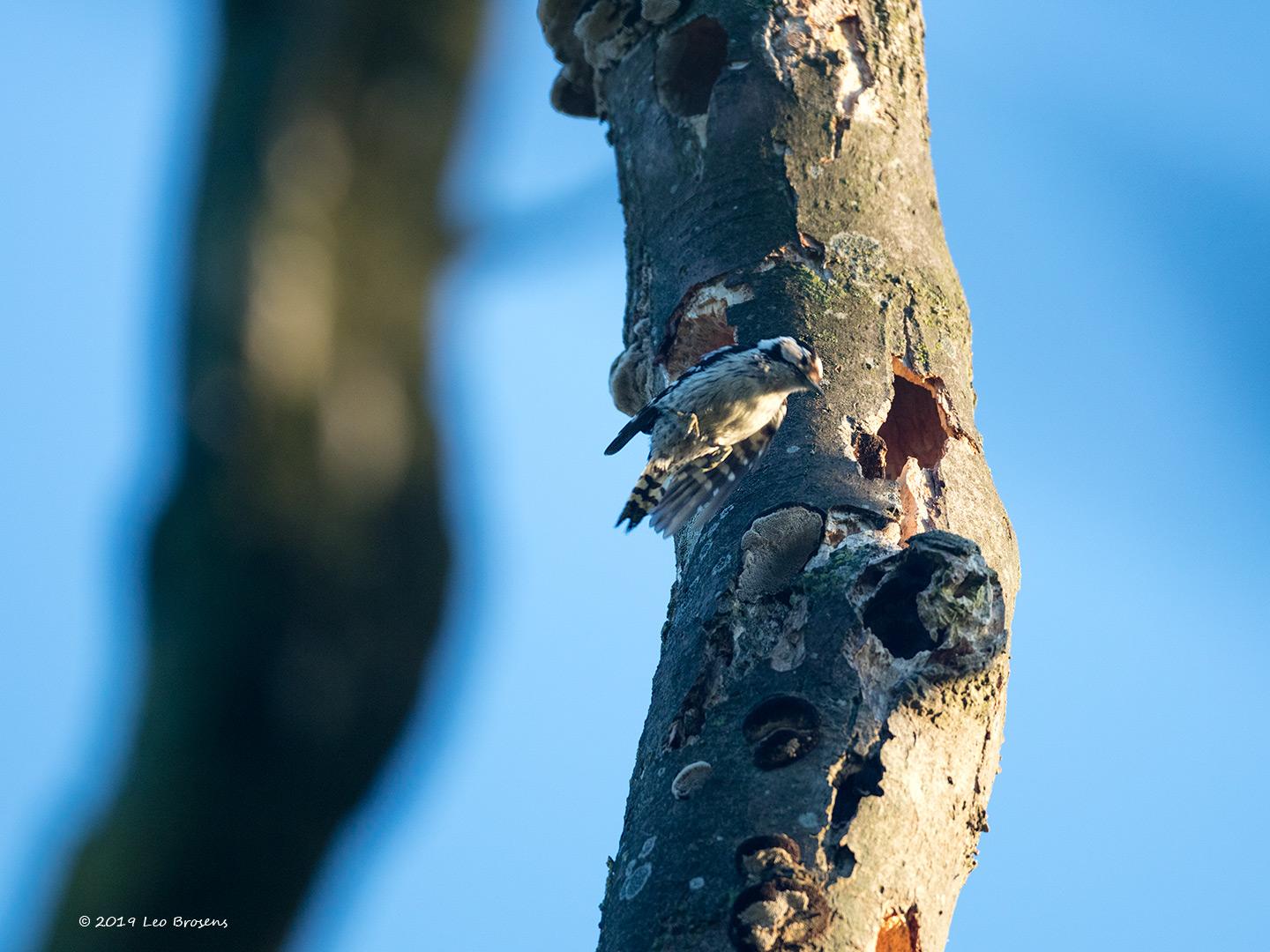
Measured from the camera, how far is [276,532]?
158 centimetres

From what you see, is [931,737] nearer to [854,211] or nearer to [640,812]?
[640,812]

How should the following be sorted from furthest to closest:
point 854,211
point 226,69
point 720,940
A: point 854,211, point 720,940, point 226,69

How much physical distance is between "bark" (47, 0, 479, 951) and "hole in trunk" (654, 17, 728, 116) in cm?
334

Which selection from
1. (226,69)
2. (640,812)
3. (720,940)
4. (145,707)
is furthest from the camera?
(640,812)

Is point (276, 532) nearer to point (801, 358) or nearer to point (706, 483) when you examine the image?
point (801, 358)

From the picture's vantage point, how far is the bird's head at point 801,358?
13.5 feet

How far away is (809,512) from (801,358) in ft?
1.84

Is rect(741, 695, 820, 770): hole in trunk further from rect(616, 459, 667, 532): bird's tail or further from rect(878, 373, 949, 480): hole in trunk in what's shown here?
rect(616, 459, 667, 532): bird's tail

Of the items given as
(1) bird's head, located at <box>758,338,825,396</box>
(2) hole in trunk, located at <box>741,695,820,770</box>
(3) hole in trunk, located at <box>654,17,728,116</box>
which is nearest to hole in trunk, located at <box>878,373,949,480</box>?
(1) bird's head, located at <box>758,338,825,396</box>

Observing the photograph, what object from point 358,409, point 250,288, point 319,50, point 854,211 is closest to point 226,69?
point 319,50

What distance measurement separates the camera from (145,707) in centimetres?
152

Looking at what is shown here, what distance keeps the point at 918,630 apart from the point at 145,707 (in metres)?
2.25

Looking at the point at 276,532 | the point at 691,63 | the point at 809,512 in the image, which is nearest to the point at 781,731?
the point at 809,512

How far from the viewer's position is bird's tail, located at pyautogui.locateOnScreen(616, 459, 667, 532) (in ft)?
16.7
